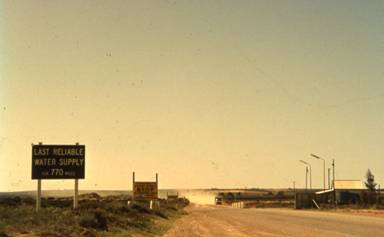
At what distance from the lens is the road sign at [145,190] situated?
5638 cm

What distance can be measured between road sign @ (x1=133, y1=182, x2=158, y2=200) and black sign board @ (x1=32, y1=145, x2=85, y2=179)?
20.3 metres

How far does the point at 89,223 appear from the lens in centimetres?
2592

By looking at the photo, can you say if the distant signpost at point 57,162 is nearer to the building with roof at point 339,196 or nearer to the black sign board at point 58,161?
the black sign board at point 58,161

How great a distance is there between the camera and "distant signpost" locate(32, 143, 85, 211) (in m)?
35.6

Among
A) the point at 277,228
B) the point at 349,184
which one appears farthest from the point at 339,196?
the point at 277,228

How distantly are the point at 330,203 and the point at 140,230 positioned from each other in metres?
73.4

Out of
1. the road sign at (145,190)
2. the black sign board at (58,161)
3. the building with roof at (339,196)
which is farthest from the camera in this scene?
the building with roof at (339,196)

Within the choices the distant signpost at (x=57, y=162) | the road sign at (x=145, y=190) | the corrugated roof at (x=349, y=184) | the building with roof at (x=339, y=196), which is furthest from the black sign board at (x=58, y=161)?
the corrugated roof at (x=349, y=184)

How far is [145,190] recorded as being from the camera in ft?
186

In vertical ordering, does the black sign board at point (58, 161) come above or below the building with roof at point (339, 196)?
above

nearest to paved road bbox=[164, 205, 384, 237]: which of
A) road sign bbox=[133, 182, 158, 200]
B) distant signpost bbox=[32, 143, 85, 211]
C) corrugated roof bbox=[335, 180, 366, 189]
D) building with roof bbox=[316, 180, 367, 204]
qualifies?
distant signpost bbox=[32, 143, 85, 211]

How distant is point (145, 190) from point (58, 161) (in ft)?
70.0

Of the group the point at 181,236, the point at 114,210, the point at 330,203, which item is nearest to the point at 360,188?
the point at 330,203

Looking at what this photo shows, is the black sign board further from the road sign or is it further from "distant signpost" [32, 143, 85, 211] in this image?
the road sign
